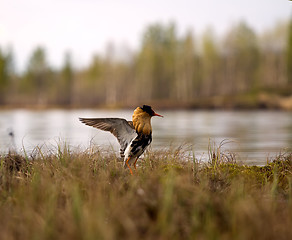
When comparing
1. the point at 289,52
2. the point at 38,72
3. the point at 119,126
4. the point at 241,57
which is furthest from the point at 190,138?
the point at 38,72

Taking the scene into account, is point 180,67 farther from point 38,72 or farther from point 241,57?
point 38,72

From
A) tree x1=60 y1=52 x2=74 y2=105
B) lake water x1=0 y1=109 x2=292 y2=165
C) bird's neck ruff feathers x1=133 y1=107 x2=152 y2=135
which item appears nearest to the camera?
bird's neck ruff feathers x1=133 y1=107 x2=152 y2=135

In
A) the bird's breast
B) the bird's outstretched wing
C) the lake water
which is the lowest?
the lake water

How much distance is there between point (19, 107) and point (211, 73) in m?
37.0

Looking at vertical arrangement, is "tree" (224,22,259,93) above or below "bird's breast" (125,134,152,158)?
above

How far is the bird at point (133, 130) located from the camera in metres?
5.66

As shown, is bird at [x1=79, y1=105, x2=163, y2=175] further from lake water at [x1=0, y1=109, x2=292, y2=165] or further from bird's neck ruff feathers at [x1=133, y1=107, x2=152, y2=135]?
lake water at [x1=0, y1=109, x2=292, y2=165]

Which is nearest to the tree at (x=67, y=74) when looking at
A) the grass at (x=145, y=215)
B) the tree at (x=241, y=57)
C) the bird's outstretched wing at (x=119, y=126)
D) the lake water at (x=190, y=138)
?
the tree at (x=241, y=57)

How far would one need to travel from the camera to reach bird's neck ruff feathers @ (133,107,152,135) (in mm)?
5648

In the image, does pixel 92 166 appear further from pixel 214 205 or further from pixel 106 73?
pixel 106 73

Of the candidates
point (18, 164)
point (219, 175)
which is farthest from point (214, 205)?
point (18, 164)

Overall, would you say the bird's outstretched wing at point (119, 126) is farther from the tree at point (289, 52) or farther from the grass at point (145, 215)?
the tree at point (289, 52)

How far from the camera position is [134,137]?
5828 millimetres

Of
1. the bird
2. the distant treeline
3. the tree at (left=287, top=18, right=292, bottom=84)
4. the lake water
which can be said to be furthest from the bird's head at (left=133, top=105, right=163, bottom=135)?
the tree at (left=287, top=18, right=292, bottom=84)
